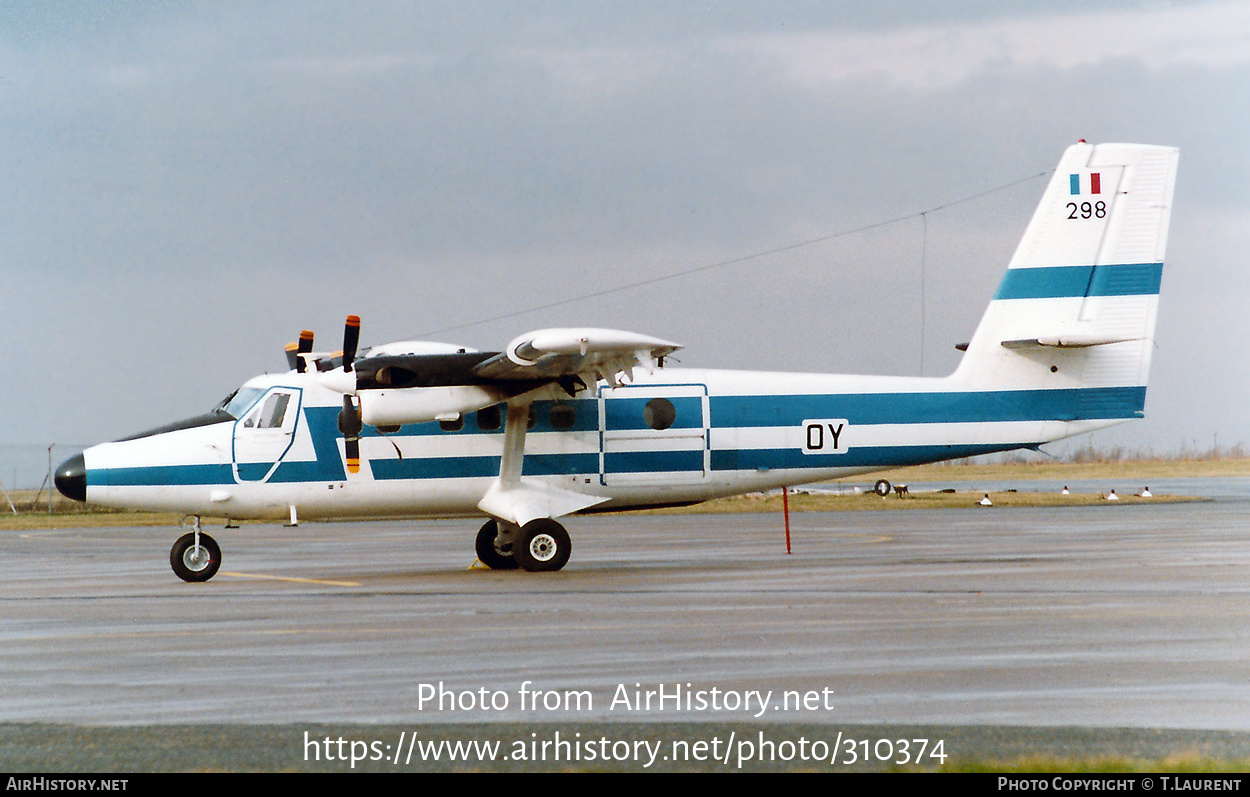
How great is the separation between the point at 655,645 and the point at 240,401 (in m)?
10.2

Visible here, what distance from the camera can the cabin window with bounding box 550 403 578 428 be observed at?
19.4 m

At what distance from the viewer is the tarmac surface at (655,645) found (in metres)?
8.46

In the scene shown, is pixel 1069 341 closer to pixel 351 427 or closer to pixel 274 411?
pixel 351 427

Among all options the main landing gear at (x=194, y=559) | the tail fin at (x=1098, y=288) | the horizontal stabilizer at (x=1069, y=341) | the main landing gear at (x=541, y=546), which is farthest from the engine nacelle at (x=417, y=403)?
the horizontal stabilizer at (x=1069, y=341)

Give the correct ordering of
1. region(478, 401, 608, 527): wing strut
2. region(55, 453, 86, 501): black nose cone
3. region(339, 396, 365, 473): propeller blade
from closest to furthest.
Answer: region(339, 396, 365, 473): propeller blade → region(55, 453, 86, 501): black nose cone → region(478, 401, 608, 527): wing strut

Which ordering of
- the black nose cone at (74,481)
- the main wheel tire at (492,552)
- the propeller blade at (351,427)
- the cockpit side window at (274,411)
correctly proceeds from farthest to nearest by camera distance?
the main wheel tire at (492,552), the cockpit side window at (274,411), the black nose cone at (74,481), the propeller blade at (351,427)

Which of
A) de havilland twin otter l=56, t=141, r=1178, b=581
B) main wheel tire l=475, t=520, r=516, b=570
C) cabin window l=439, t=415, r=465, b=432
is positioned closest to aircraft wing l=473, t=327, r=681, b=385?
de havilland twin otter l=56, t=141, r=1178, b=581

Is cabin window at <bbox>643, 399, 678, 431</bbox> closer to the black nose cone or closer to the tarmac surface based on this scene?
the tarmac surface

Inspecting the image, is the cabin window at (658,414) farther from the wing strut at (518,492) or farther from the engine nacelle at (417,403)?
the engine nacelle at (417,403)

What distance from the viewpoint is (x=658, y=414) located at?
1959 centimetres

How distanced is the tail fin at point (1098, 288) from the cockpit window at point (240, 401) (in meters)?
11.0

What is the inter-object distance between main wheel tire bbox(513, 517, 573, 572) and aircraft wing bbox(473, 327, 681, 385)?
2339mm

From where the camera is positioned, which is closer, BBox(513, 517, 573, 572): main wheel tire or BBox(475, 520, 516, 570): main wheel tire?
BBox(513, 517, 573, 572): main wheel tire

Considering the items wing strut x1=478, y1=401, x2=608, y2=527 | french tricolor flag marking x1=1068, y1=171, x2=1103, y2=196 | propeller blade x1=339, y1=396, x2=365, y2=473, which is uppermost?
french tricolor flag marking x1=1068, y1=171, x2=1103, y2=196
